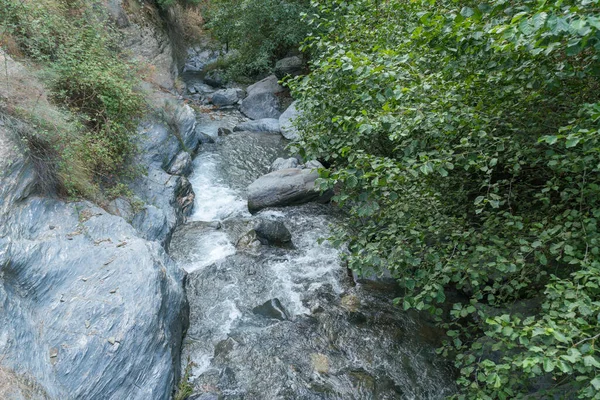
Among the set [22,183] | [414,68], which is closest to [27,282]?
[22,183]

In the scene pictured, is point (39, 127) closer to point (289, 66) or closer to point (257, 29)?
point (289, 66)

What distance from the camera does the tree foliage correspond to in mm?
2484

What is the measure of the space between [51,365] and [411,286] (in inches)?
142

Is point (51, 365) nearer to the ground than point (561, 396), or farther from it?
farther from it

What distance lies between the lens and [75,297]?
4402 mm

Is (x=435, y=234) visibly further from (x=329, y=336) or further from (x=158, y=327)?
(x=158, y=327)

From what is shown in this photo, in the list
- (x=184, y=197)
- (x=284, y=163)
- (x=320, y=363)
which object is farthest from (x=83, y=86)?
(x=320, y=363)

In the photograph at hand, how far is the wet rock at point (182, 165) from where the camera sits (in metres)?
9.02

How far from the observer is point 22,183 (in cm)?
493

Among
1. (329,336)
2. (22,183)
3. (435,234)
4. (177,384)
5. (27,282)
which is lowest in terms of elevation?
(329,336)

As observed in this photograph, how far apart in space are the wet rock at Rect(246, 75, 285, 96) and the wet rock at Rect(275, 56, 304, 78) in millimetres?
582

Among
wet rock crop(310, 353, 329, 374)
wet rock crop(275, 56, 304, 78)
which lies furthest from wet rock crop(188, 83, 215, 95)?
wet rock crop(310, 353, 329, 374)

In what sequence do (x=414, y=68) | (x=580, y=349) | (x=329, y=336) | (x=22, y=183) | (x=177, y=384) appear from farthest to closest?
(x=329, y=336) < (x=22, y=183) < (x=177, y=384) < (x=414, y=68) < (x=580, y=349)

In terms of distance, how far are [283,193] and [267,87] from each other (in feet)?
26.4
